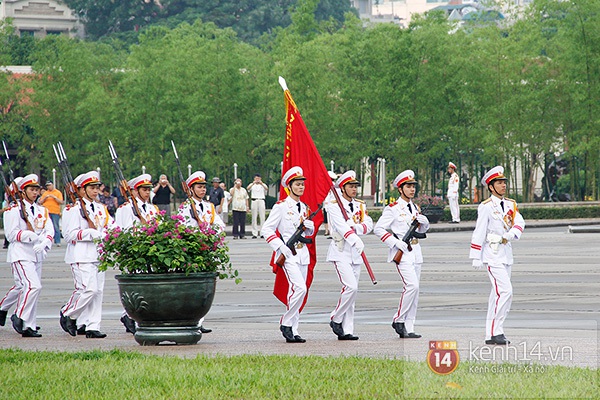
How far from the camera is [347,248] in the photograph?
48.6 feet

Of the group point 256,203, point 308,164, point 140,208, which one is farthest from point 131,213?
point 256,203

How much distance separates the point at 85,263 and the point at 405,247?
3.68m

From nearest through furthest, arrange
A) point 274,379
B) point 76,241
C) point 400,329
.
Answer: point 274,379
point 400,329
point 76,241

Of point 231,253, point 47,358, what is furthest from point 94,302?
point 231,253

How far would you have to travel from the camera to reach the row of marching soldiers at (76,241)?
1524cm

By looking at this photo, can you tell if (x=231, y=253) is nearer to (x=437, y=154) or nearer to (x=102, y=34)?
(x=437, y=154)

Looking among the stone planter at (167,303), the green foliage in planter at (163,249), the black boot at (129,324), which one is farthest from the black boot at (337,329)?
the black boot at (129,324)

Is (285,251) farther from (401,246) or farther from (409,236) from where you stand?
(409,236)

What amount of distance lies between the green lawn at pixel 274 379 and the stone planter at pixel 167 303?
1.25m

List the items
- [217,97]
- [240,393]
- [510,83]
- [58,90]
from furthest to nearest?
[58,90]
[217,97]
[510,83]
[240,393]

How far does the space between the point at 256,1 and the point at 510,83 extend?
55313mm

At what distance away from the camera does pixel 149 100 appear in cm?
5584

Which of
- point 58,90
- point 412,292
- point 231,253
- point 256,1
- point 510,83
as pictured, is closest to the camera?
point 412,292

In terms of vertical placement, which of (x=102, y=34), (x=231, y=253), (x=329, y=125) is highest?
(x=102, y=34)
